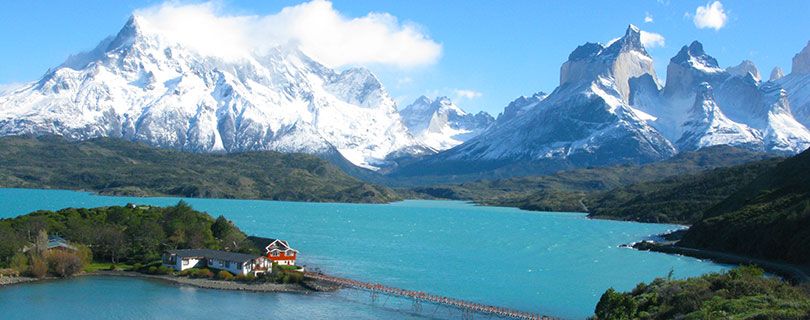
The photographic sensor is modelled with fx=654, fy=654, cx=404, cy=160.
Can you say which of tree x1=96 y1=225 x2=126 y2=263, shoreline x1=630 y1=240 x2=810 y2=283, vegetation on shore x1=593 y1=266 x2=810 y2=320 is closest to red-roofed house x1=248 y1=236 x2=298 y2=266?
tree x1=96 y1=225 x2=126 y2=263

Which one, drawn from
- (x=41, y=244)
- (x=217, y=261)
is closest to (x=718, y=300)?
(x=217, y=261)

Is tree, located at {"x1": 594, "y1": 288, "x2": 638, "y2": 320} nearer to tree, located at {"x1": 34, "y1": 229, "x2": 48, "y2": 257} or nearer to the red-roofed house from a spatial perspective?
the red-roofed house

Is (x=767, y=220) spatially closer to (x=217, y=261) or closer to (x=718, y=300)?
(x=718, y=300)

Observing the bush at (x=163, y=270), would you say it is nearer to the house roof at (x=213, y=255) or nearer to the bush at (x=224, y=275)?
the house roof at (x=213, y=255)

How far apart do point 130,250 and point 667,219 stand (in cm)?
15729

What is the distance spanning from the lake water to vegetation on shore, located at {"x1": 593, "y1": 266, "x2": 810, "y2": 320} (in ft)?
56.2

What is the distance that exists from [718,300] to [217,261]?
192 feet

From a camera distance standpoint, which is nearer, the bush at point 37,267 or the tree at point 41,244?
the bush at point 37,267

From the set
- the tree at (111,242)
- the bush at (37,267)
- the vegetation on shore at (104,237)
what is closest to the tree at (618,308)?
the vegetation on shore at (104,237)

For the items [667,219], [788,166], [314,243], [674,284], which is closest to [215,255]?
[314,243]

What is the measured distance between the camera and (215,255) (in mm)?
81875

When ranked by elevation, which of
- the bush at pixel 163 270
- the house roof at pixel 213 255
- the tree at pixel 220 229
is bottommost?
the bush at pixel 163 270

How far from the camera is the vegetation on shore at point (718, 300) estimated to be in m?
36.4

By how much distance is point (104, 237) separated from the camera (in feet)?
280
